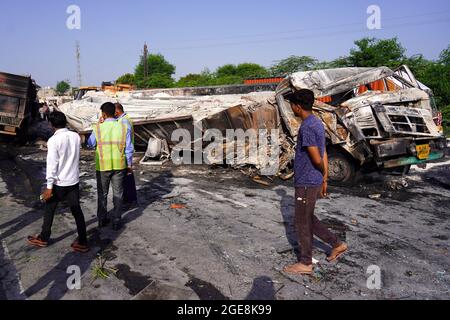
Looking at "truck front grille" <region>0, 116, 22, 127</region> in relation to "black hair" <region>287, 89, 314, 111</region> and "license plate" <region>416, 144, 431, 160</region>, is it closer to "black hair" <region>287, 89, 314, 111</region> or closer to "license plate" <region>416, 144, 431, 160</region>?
"black hair" <region>287, 89, 314, 111</region>

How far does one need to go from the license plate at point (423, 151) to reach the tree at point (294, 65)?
2188 centimetres

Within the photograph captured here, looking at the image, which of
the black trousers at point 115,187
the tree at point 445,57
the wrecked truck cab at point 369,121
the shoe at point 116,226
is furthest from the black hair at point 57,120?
the tree at point 445,57

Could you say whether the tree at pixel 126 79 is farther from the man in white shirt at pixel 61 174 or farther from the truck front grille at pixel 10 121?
the man in white shirt at pixel 61 174

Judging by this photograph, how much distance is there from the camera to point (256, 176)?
7.18m

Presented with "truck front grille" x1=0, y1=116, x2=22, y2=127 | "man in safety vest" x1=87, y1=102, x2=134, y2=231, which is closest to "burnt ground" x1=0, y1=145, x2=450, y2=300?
"man in safety vest" x1=87, y1=102, x2=134, y2=231

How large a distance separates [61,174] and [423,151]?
19.4 feet

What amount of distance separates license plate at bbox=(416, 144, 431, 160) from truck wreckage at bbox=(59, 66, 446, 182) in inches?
0.7

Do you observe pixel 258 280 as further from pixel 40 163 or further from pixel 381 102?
pixel 40 163

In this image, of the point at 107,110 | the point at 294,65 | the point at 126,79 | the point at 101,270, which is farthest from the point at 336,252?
the point at 126,79

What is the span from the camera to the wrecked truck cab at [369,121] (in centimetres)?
609

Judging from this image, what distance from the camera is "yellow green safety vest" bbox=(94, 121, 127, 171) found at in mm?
4082

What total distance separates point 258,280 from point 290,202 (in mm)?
2548
